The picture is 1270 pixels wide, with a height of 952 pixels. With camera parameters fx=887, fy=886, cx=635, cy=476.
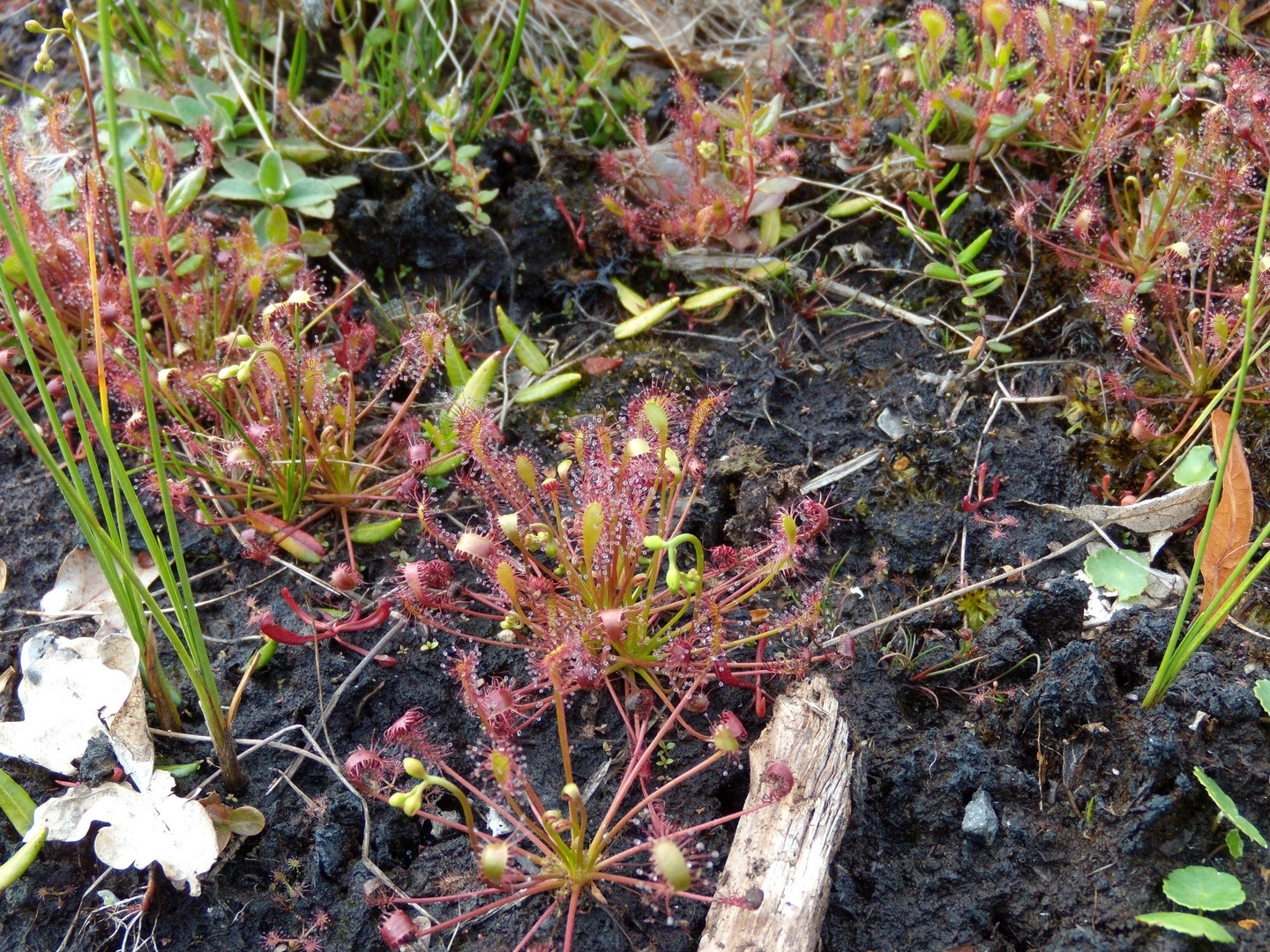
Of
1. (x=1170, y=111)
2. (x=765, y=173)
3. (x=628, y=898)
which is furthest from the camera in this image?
(x=765, y=173)

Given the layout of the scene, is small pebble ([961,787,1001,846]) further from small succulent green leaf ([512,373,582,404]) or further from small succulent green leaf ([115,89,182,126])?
small succulent green leaf ([115,89,182,126])

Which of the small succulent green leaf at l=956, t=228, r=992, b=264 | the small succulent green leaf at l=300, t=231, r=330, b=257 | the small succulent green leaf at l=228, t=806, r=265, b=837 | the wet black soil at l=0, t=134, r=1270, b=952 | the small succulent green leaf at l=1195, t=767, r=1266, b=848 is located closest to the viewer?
the small succulent green leaf at l=1195, t=767, r=1266, b=848

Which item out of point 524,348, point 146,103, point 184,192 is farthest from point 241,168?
point 524,348

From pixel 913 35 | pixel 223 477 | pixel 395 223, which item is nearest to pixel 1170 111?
pixel 913 35

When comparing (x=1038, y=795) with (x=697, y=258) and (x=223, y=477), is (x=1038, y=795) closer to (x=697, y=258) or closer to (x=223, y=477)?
(x=697, y=258)

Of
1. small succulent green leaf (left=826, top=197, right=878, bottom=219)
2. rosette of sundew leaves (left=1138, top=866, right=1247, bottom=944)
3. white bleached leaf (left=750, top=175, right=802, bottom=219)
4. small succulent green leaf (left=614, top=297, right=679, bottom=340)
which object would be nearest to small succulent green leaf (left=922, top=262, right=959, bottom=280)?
small succulent green leaf (left=826, top=197, right=878, bottom=219)

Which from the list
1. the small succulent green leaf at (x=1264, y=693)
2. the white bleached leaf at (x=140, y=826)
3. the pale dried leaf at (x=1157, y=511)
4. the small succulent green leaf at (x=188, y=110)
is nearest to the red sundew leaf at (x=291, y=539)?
the white bleached leaf at (x=140, y=826)

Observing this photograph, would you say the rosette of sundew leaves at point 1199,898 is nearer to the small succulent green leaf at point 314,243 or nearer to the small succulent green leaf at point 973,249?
the small succulent green leaf at point 973,249
